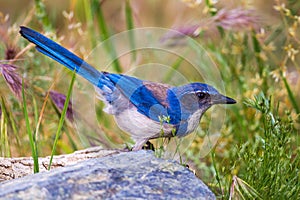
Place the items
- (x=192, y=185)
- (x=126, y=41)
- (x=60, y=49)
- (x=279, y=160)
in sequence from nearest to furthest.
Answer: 1. (x=192, y=185)
2. (x=279, y=160)
3. (x=60, y=49)
4. (x=126, y=41)

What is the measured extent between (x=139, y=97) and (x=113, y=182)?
0.83m

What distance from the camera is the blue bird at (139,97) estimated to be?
3098mm

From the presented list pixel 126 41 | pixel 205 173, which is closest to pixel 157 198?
pixel 205 173

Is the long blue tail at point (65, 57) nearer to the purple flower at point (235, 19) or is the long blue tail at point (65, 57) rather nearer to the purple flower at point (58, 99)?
the purple flower at point (58, 99)

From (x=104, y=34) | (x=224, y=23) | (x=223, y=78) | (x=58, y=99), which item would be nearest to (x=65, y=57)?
(x=58, y=99)

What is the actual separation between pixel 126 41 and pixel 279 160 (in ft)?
8.58

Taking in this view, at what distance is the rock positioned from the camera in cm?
229

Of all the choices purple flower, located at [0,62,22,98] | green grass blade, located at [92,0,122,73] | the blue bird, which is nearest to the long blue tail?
the blue bird

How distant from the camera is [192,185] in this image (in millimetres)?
2510

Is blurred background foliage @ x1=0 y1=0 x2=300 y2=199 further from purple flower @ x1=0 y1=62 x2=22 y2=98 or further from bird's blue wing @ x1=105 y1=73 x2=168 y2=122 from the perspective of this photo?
bird's blue wing @ x1=105 y1=73 x2=168 y2=122

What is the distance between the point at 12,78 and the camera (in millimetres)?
3146

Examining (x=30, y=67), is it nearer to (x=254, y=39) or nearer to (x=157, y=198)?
(x=254, y=39)

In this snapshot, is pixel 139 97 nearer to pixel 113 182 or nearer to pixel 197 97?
pixel 197 97

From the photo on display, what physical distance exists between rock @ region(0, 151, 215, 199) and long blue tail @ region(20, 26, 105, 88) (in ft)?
2.12
